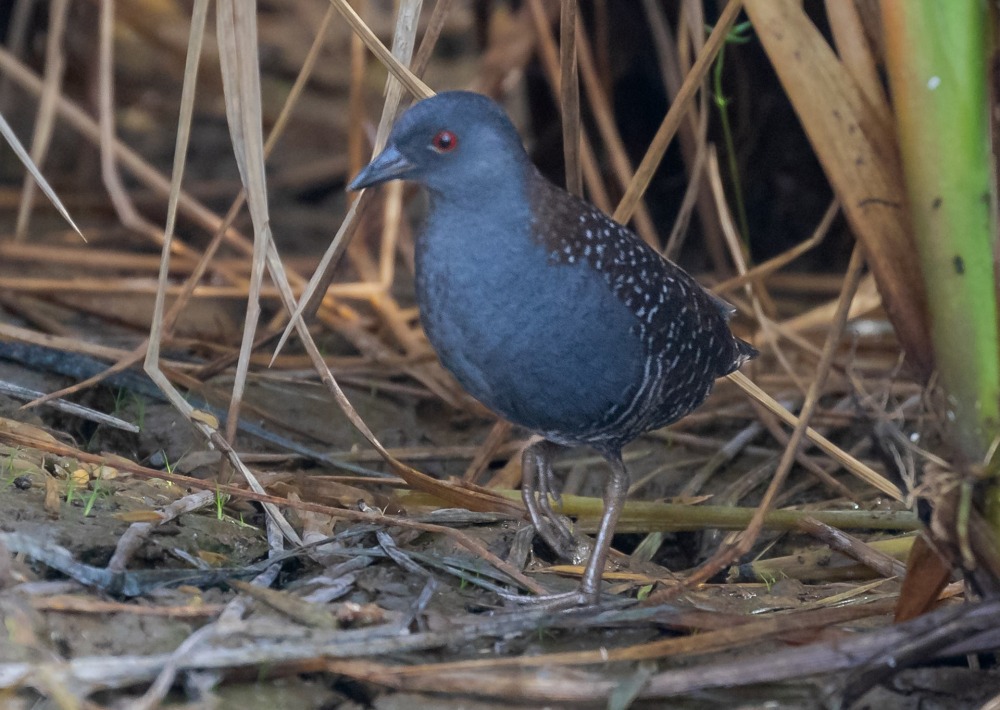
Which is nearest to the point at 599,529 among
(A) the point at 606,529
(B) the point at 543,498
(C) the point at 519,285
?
(A) the point at 606,529

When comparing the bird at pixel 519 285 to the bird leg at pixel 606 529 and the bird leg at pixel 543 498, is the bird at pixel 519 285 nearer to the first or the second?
the bird leg at pixel 606 529

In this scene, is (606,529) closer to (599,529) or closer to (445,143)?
(599,529)

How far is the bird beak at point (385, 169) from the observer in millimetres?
2432

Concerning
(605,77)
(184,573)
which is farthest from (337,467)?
(605,77)

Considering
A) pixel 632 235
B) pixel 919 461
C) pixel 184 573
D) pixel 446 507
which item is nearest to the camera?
pixel 184 573

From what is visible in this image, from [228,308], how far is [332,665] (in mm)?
2656

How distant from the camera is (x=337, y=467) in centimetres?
323

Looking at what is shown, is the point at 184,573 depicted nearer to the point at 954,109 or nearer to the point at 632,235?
the point at 632,235

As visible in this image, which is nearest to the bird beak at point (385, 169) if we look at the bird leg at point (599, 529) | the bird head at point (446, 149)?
the bird head at point (446, 149)

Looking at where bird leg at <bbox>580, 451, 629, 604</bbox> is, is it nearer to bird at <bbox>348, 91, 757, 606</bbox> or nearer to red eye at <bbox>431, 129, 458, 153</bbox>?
bird at <bbox>348, 91, 757, 606</bbox>

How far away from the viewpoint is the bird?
7.82ft

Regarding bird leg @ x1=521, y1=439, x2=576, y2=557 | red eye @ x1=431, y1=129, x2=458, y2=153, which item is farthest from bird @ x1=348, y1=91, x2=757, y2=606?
bird leg @ x1=521, y1=439, x2=576, y2=557

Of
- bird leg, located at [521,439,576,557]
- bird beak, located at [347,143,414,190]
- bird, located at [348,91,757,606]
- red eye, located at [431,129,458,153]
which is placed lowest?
bird leg, located at [521,439,576,557]

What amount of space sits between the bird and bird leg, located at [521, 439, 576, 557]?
193mm
